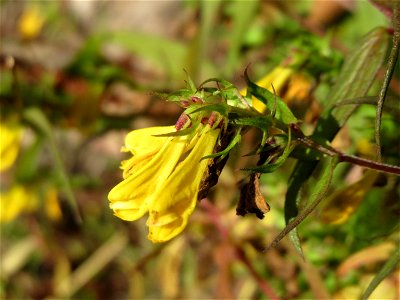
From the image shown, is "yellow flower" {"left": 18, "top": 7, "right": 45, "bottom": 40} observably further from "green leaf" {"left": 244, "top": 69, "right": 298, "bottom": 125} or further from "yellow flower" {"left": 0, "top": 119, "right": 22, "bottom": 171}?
"green leaf" {"left": 244, "top": 69, "right": 298, "bottom": 125}

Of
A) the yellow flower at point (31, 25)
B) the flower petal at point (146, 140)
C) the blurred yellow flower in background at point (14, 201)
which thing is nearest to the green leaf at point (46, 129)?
the blurred yellow flower in background at point (14, 201)

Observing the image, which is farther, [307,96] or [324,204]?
[307,96]

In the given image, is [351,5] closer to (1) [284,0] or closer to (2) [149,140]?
(1) [284,0]

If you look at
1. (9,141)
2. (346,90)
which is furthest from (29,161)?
(346,90)

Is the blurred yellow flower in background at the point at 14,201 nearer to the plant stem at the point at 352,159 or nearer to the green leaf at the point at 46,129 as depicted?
the green leaf at the point at 46,129

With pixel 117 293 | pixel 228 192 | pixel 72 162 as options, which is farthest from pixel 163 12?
pixel 228 192

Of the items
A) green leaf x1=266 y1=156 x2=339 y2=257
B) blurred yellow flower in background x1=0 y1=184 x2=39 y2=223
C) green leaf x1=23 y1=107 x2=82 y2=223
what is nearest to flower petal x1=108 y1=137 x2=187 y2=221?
green leaf x1=266 y1=156 x2=339 y2=257

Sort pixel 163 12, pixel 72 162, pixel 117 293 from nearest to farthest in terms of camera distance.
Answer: pixel 117 293 → pixel 72 162 → pixel 163 12
